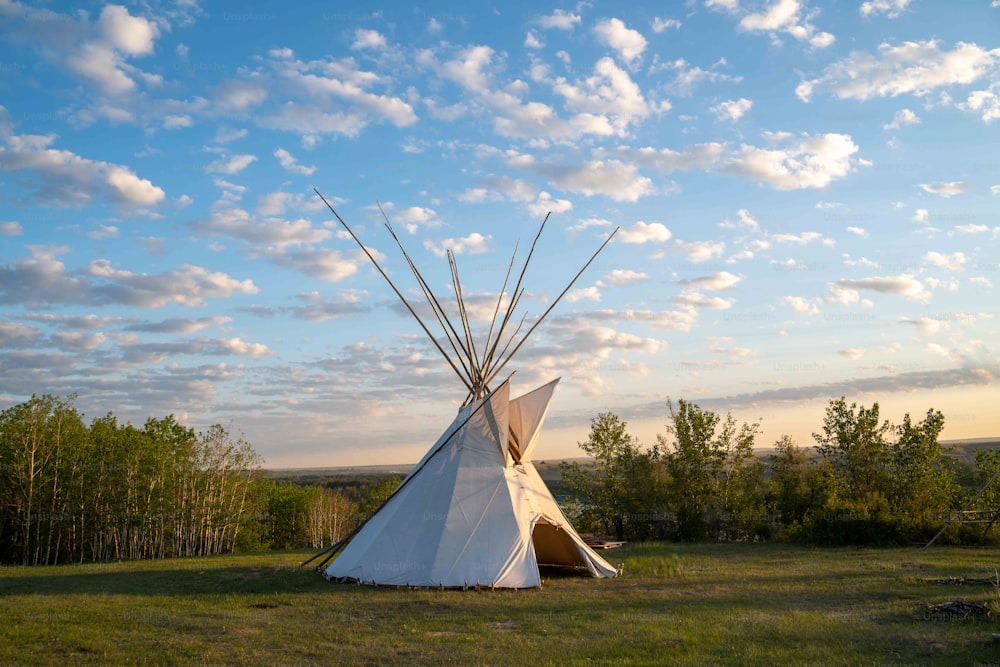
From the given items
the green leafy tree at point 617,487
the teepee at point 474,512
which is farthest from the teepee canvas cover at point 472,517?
the green leafy tree at point 617,487

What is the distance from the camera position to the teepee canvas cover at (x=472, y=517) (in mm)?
11141

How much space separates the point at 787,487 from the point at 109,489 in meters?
18.8

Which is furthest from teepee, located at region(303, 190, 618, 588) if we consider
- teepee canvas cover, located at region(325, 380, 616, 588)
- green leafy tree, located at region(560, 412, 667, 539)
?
green leafy tree, located at region(560, 412, 667, 539)

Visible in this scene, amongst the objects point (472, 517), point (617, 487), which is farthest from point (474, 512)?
point (617, 487)

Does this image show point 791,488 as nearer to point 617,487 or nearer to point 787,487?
point 787,487

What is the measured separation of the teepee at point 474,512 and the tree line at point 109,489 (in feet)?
28.7

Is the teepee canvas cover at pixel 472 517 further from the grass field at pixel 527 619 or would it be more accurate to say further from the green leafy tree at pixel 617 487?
the green leafy tree at pixel 617 487

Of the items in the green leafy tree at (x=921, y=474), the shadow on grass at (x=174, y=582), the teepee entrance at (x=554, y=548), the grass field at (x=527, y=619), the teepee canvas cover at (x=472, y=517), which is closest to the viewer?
the grass field at (x=527, y=619)

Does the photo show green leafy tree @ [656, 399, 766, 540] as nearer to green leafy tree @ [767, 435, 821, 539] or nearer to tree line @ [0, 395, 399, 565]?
green leafy tree @ [767, 435, 821, 539]

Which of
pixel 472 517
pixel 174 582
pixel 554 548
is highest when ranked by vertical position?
pixel 472 517

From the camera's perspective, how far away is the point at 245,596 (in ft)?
34.3

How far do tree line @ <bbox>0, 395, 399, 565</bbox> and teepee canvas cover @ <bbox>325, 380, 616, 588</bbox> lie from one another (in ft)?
31.9

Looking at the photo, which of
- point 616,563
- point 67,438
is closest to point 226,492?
point 67,438

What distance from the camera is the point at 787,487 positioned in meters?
19.2
